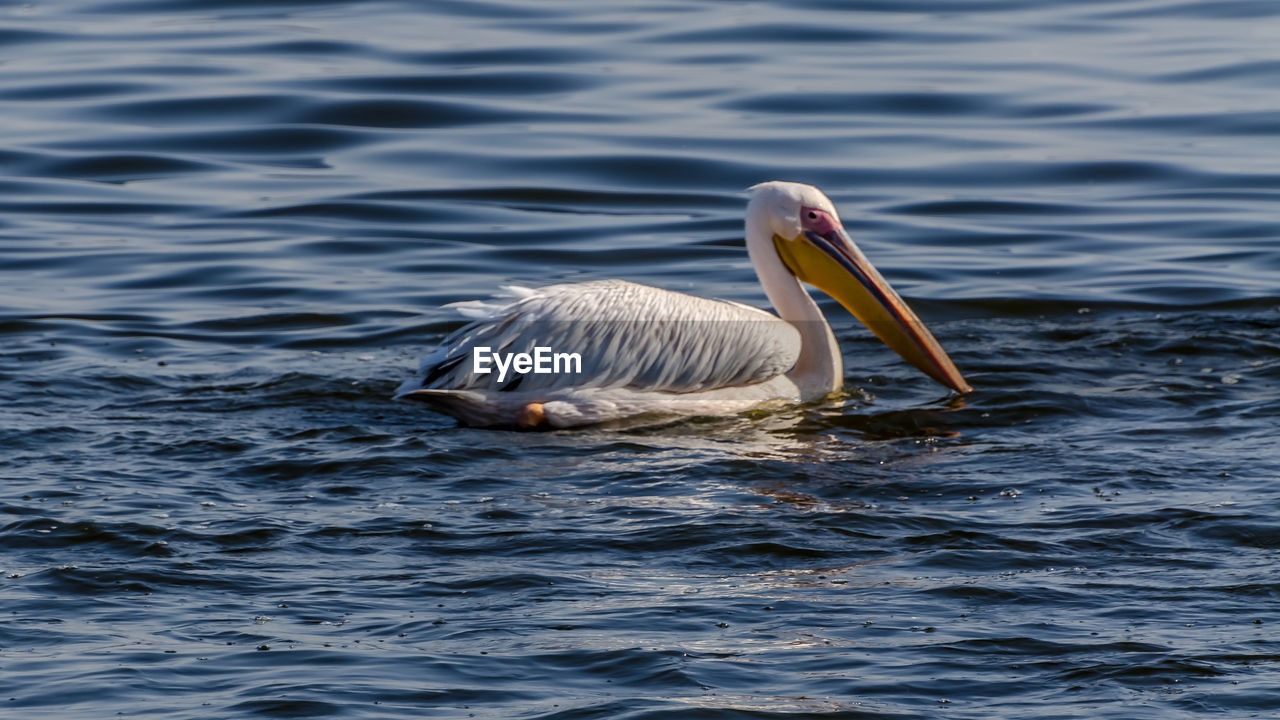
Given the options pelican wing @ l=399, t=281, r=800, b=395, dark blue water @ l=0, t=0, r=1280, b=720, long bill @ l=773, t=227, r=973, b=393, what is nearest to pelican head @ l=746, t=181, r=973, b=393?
long bill @ l=773, t=227, r=973, b=393

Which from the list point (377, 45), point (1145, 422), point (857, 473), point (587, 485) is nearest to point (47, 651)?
point (587, 485)

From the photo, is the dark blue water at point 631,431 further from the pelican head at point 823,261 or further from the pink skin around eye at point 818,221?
the pink skin around eye at point 818,221

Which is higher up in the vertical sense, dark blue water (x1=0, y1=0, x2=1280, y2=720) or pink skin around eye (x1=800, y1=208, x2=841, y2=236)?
pink skin around eye (x1=800, y1=208, x2=841, y2=236)

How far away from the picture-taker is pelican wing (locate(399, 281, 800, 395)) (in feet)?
19.5

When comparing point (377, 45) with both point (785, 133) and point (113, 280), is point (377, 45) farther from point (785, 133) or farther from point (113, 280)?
point (113, 280)

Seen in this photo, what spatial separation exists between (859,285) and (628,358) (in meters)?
1.11

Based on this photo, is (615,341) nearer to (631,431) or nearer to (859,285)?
(631,431)

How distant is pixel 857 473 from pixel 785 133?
6167mm

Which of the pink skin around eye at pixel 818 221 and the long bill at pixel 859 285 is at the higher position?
the pink skin around eye at pixel 818 221

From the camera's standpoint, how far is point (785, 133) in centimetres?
1130

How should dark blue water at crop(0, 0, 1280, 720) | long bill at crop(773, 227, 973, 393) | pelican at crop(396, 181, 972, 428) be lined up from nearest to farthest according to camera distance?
dark blue water at crop(0, 0, 1280, 720), pelican at crop(396, 181, 972, 428), long bill at crop(773, 227, 973, 393)

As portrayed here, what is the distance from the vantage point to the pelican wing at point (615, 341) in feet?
19.5

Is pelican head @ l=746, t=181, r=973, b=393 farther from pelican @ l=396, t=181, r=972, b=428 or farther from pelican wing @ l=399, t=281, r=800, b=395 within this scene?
pelican wing @ l=399, t=281, r=800, b=395

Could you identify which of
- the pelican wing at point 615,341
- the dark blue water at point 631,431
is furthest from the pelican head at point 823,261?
the pelican wing at point 615,341
